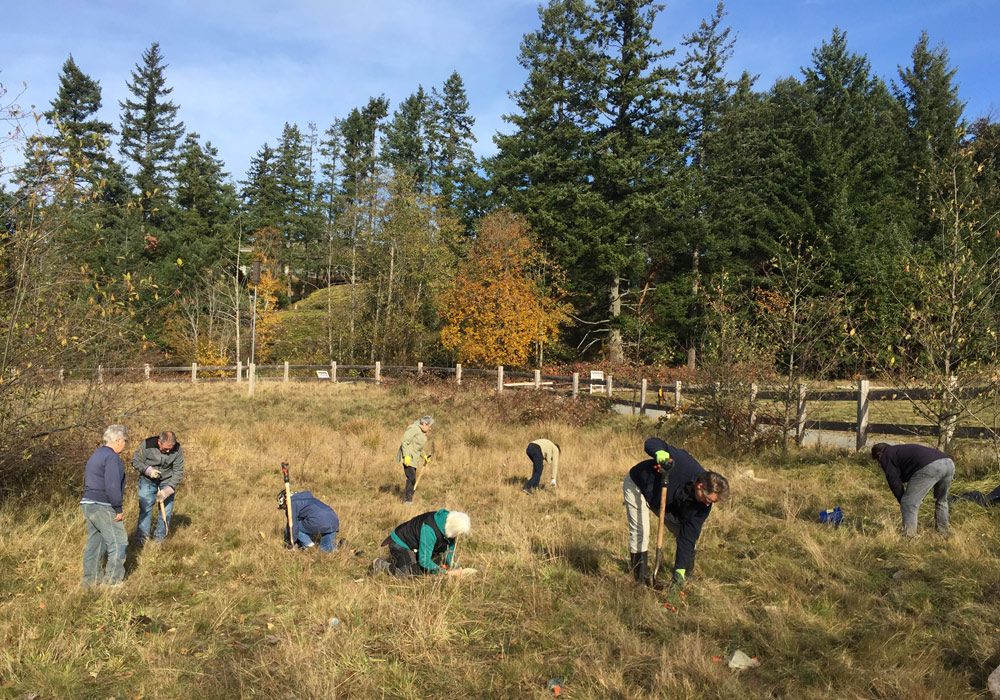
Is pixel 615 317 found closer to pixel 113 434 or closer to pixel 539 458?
pixel 539 458

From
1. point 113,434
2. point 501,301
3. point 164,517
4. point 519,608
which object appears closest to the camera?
point 519,608

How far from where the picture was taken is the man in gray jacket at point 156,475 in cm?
770

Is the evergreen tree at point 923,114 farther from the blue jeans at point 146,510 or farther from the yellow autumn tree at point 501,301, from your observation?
the blue jeans at point 146,510

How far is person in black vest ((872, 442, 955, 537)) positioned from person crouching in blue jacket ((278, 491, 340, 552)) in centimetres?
639

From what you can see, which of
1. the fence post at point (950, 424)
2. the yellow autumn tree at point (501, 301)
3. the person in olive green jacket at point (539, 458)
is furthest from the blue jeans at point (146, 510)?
the yellow autumn tree at point (501, 301)

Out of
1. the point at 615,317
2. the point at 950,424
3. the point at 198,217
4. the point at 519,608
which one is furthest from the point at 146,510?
the point at 198,217

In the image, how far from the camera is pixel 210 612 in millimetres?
5949

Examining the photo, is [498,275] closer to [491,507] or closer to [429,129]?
[491,507]

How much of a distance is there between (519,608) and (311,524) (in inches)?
117

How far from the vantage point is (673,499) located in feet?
18.9

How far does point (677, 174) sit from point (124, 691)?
110 ft

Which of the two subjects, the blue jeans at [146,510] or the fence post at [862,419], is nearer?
the blue jeans at [146,510]

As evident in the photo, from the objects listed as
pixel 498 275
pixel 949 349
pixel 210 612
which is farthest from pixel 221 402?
pixel 949 349

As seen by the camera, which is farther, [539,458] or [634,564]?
[539,458]
